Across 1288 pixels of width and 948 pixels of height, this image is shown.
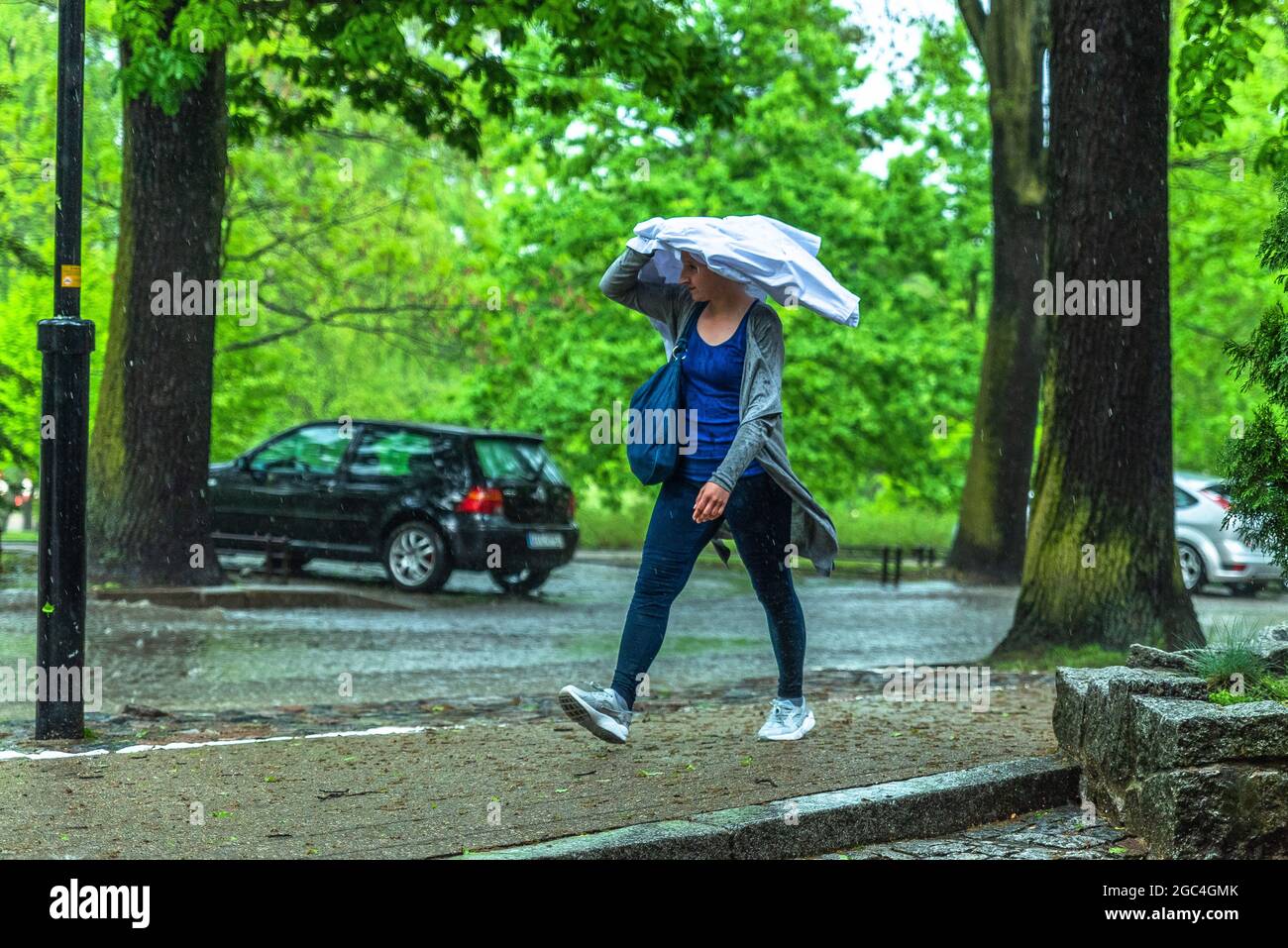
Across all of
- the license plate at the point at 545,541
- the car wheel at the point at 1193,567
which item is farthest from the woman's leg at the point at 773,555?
the car wheel at the point at 1193,567

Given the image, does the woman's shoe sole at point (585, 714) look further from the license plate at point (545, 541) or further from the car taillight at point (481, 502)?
the license plate at point (545, 541)

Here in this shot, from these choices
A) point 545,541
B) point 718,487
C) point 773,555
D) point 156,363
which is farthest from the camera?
point 545,541

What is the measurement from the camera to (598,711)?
6531 mm

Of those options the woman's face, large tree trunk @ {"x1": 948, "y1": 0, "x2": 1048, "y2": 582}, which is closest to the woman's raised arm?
the woman's face

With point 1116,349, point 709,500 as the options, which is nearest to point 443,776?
point 709,500

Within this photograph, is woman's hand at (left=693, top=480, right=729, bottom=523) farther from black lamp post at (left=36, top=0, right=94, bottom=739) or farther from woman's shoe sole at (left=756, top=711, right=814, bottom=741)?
black lamp post at (left=36, top=0, right=94, bottom=739)

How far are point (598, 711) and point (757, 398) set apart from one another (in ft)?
4.37

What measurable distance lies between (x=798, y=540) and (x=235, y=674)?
444 cm

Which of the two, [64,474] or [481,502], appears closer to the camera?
[64,474]

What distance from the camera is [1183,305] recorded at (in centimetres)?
3819

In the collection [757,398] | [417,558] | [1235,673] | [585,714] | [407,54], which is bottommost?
[585,714]

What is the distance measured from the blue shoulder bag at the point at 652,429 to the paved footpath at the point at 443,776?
109 cm

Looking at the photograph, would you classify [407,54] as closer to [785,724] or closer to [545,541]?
[545,541]
